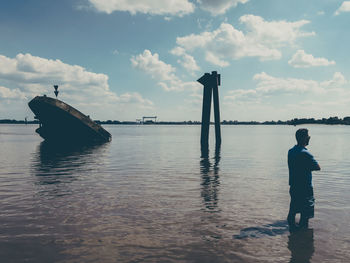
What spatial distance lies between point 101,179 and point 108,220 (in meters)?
5.29

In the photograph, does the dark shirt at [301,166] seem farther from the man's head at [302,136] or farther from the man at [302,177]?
the man's head at [302,136]

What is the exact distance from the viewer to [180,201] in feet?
25.5

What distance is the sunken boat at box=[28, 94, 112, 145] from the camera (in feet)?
90.1

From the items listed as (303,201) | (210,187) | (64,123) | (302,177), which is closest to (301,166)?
(302,177)

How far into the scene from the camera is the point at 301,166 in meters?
5.35

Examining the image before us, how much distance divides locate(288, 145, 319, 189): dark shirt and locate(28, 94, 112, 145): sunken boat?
83.6 feet

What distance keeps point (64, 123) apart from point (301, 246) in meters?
27.9

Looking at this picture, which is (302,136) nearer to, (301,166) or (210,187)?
(301,166)

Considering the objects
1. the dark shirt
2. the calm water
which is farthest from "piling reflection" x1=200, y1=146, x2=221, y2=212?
the dark shirt

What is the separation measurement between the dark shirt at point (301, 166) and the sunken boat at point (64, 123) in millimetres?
25486

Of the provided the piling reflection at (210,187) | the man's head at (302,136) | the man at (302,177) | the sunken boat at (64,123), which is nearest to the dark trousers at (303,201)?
the man at (302,177)

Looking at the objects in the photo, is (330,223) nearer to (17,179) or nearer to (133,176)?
(133,176)

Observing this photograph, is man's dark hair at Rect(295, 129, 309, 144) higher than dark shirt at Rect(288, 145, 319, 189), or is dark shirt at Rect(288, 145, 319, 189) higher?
man's dark hair at Rect(295, 129, 309, 144)

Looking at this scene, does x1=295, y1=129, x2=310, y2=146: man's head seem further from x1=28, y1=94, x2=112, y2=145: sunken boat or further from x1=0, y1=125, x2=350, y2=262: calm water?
x1=28, y1=94, x2=112, y2=145: sunken boat
